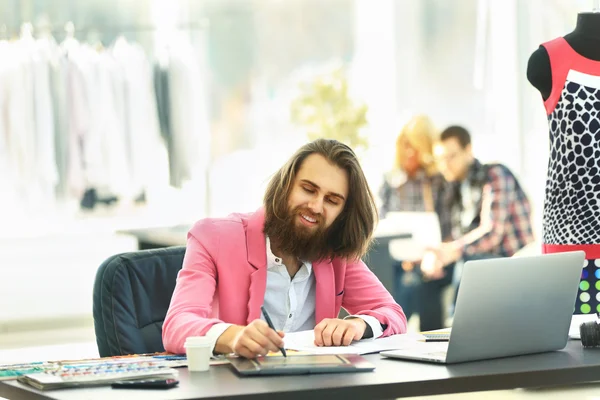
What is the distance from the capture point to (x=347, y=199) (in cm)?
297

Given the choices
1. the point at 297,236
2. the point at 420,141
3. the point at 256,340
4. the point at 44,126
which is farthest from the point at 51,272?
the point at 256,340

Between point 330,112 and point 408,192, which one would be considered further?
point 330,112

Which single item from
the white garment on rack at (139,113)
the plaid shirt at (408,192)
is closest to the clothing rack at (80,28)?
the white garment on rack at (139,113)

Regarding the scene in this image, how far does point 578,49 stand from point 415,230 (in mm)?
3884

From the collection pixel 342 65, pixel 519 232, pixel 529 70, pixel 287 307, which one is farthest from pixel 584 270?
pixel 342 65

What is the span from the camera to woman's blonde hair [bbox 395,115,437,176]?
6926 millimetres

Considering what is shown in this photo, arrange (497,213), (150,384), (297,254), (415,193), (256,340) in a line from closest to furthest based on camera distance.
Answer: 1. (150,384)
2. (256,340)
3. (297,254)
4. (497,213)
5. (415,193)

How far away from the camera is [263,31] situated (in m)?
8.12

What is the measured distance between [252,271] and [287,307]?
147mm

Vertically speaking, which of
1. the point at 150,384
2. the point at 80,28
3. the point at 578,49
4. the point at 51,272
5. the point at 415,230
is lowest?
the point at 51,272

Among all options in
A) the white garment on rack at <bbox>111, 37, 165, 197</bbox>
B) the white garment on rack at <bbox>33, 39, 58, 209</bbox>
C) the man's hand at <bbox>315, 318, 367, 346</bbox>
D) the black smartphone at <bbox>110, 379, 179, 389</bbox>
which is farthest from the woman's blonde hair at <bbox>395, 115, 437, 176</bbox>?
the black smartphone at <bbox>110, 379, 179, 389</bbox>

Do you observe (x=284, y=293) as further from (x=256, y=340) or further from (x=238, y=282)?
(x=256, y=340)

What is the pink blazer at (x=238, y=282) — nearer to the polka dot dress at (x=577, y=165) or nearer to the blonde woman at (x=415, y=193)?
the polka dot dress at (x=577, y=165)

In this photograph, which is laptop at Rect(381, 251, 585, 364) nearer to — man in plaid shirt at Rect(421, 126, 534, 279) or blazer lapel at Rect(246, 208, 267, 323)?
blazer lapel at Rect(246, 208, 267, 323)
